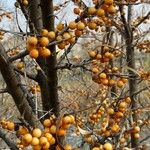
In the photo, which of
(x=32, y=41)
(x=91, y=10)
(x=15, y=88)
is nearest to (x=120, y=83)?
(x=15, y=88)

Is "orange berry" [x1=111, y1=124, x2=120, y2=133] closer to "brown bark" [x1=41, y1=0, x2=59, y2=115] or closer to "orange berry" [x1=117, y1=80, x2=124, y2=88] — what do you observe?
"orange berry" [x1=117, y1=80, x2=124, y2=88]

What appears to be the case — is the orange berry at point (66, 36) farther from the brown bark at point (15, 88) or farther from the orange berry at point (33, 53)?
the brown bark at point (15, 88)

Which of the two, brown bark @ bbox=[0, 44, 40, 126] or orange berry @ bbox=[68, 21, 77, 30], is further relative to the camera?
brown bark @ bbox=[0, 44, 40, 126]

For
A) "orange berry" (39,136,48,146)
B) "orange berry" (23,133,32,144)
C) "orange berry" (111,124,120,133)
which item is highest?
"orange berry" (23,133,32,144)

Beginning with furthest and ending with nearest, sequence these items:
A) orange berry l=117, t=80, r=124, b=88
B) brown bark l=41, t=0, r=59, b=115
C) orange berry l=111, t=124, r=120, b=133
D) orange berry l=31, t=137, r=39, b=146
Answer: orange berry l=111, t=124, r=120, b=133, orange berry l=117, t=80, r=124, b=88, brown bark l=41, t=0, r=59, b=115, orange berry l=31, t=137, r=39, b=146

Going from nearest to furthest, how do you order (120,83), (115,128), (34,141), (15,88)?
1. (34,141)
2. (15,88)
3. (120,83)
4. (115,128)

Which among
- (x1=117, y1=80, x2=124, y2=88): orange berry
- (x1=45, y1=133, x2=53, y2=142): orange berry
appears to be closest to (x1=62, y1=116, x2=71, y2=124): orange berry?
(x1=45, y1=133, x2=53, y2=142): orange berry

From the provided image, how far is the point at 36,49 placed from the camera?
192cm

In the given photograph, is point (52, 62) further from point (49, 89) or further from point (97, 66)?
point (97, 66)

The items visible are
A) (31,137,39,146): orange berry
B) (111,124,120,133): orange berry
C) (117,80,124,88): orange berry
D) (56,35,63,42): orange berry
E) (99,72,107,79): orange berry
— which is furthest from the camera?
(111,124,120,133): orange berry

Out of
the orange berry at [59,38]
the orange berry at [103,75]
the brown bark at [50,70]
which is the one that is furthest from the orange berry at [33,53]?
the orange berry at [103,75]

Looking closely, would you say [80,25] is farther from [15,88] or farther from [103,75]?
[15,88]

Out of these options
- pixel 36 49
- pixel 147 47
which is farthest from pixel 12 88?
pixel 147 47

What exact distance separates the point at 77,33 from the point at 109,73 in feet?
1.49
